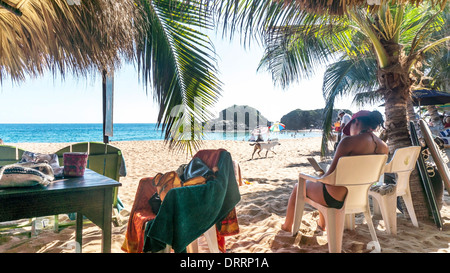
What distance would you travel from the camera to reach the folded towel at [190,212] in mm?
1442

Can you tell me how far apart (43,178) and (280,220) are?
2.33m

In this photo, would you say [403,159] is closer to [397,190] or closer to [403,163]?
[403,163]

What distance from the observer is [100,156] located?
2662mm

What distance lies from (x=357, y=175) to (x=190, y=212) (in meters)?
1.41

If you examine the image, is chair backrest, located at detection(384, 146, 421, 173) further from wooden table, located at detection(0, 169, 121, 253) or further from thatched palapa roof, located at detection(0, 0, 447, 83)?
wooden table, located at detection(0, 169, 121, 253)

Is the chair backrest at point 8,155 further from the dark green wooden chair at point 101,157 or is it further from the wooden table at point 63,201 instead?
the wooden table at point 63,201

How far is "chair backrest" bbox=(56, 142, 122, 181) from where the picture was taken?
2598 millimetres

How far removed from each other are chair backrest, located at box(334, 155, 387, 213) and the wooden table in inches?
65.7

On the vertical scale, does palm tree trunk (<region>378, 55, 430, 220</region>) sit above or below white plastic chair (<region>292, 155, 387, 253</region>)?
above

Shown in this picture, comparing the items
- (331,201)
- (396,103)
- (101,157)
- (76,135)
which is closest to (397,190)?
(331,201)

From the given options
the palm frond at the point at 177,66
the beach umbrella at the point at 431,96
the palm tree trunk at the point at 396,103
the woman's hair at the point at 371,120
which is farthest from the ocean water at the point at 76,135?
the woman's hair at the point at 371,120

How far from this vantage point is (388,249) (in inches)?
86.6

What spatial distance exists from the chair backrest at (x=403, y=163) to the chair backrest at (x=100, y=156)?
9.37 ft

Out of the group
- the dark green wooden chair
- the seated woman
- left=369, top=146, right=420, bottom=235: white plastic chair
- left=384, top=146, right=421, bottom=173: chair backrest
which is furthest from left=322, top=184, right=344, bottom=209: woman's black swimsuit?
the dark green wooden chair
